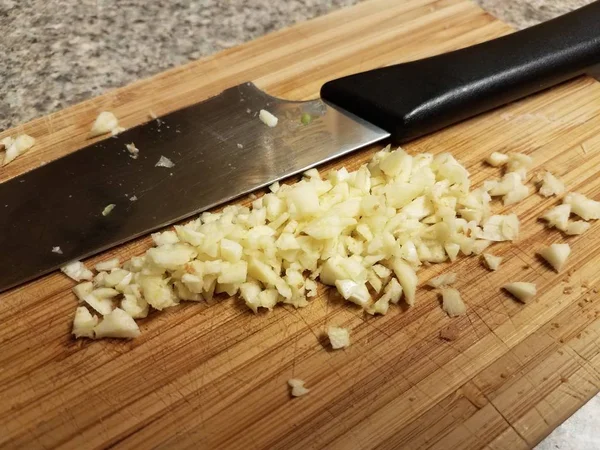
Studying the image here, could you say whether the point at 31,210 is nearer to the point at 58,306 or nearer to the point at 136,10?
the point at 58,306

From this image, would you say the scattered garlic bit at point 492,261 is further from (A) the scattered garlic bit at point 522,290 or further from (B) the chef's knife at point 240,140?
(B) the chef's knife at point 240,140

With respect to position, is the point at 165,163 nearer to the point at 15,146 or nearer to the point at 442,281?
the point at 15,146

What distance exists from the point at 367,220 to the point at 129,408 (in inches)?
20.0

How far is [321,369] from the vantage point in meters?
0.94

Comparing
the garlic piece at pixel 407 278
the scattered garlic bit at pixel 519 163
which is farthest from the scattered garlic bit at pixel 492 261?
the scattered garlic bit at pixel 519 163

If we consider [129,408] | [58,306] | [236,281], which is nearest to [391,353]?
[236,281]

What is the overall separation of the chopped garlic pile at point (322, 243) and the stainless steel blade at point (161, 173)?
5 centimetres

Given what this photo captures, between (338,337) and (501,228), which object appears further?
(501,228)

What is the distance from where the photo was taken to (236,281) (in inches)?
39.2

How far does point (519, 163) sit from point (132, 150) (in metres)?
0.80

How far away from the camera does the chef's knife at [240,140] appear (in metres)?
1.08

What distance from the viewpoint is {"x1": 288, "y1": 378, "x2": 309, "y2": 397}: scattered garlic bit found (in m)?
0.91

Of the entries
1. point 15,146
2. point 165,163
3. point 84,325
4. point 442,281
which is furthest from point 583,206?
point 15,146

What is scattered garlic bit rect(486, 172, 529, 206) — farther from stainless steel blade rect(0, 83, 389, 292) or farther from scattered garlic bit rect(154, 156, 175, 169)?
scattered garlic bit rect(154, 156, 175, 169)
